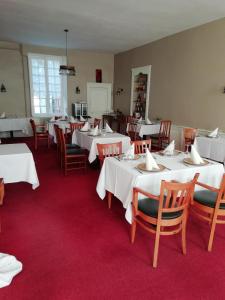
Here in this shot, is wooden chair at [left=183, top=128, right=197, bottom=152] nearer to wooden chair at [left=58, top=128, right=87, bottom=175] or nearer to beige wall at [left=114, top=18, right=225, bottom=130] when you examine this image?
beige wall at [left=114, top=18, right=225, bottom=130]

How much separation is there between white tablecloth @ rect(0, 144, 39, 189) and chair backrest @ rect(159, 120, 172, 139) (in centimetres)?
408

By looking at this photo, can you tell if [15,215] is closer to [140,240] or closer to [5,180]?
[5,180]

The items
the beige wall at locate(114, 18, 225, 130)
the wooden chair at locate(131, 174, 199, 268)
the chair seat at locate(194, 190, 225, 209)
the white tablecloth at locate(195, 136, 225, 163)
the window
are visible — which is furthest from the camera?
the window

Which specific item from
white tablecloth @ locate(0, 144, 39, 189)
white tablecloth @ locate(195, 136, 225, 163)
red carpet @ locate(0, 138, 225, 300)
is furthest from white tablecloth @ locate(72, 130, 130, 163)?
white tablecloth @ locate(195, 136, 225, 163)

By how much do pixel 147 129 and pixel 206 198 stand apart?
404 centimetres

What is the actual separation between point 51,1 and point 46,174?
3.28m

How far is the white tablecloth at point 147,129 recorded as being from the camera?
20.4ft

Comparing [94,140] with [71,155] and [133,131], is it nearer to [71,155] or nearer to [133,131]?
[71,155]

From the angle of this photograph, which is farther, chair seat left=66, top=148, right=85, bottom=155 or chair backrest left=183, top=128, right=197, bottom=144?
chair backrest left=183, top=128, right=197, bottom=144

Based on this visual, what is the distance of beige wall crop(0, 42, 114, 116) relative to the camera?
7566 millimetres

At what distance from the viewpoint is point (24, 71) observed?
782cm

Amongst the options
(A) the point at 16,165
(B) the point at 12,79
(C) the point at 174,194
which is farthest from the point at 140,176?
(B) the point at 12,79

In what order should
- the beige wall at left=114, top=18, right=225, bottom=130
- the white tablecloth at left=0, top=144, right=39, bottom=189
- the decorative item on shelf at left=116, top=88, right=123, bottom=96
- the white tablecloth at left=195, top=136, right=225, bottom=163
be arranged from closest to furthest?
the white tablecloth at left=0, top=144, right=39, bottom=189
the white tablecloth at left=195, top=136, right=225, bottom=163
the beige wall at left=114, top=18, right=225, bottom=130
the decorative item on shelf at left=116, top=88, right=123, bottom=96

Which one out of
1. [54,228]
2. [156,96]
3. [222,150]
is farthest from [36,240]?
[156,96]
